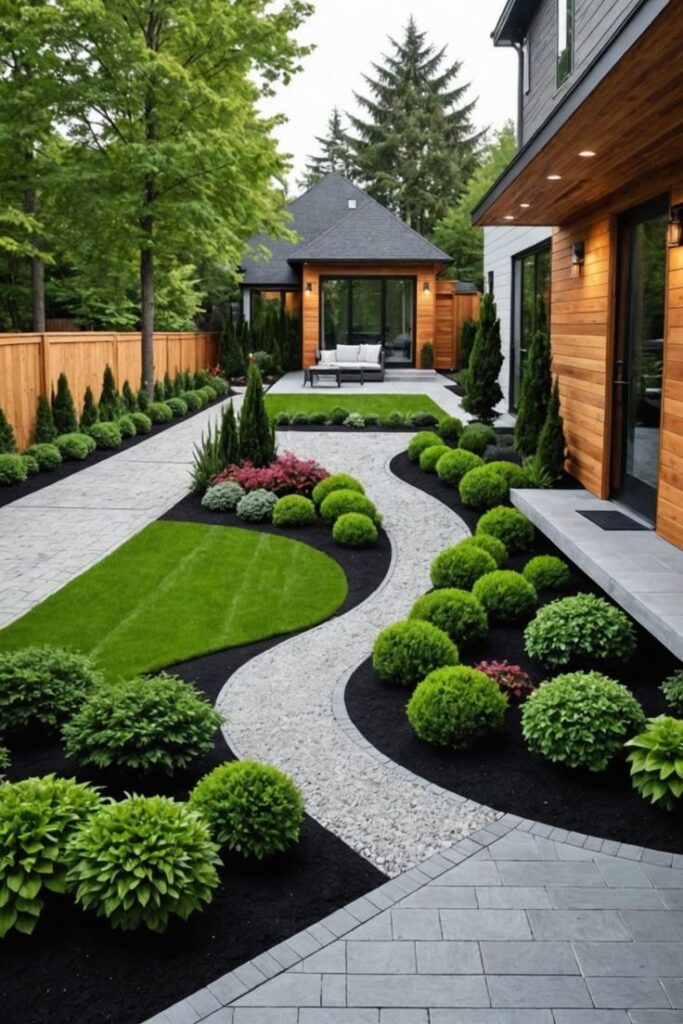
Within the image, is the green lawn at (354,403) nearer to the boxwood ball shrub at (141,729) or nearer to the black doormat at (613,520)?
the black doormat at (613,520)

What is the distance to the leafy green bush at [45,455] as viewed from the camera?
43.6ft

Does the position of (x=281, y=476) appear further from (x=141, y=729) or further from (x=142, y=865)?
(x=142, y=865)

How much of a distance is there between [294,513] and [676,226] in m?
4.90

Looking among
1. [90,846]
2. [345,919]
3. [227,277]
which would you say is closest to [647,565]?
[345,919]

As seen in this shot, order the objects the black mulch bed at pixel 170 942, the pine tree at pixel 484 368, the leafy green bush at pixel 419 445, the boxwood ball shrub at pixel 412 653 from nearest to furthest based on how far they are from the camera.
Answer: the black mulch bed at pixel 170 942 < the boxwood ball shrub at pixel 412 653 < the leafy green bush at pixel 419 445 < the pine tree at pixel 484 368

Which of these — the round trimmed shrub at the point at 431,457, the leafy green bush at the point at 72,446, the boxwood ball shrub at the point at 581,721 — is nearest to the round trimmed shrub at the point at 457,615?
the boxwood ball shrub at the point at 581,721

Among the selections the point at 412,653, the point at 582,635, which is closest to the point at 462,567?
the point at 582,635

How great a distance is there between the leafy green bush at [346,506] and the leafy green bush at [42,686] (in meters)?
4.93

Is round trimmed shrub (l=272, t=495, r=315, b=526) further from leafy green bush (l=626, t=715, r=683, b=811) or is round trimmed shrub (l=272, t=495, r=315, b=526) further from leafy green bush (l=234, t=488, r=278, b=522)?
leafy green bush (l=626, t=715, r=683, b=811)

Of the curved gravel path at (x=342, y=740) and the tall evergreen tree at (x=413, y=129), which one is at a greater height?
the tall evergreen tree at (x=413, y=129)

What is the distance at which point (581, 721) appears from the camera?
15.7 feet

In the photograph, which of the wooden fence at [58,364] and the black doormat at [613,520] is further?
the wooden fence at [58,364]

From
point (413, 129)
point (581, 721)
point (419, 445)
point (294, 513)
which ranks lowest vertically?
point (581, 721)

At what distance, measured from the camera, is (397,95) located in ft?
152
